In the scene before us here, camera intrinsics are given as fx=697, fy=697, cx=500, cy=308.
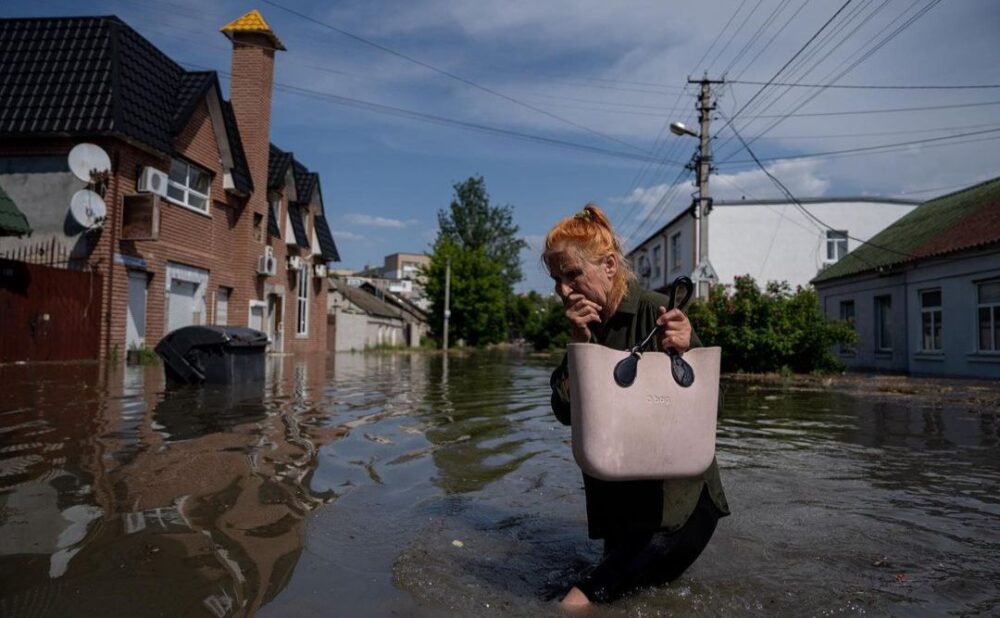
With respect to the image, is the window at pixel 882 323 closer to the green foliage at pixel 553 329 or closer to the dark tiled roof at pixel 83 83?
the dark tiled roof at pixel 83 83

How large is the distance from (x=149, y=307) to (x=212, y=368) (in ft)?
25.2

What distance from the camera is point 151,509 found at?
11.8 feet

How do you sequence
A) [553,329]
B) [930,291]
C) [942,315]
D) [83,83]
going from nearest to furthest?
[83,83], [942,315], [930,291], [553,329]

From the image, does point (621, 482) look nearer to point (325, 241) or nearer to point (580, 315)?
→ point (580, 315)

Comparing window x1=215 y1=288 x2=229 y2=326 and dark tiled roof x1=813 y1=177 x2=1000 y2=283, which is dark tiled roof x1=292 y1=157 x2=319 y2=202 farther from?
dark tiled roof x1=813 y1=177 x2=1000 y2=283

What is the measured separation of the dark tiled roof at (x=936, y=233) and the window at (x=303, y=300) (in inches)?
814

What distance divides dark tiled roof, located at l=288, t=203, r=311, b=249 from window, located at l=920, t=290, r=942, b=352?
22.1 m

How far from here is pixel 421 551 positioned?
313 cm

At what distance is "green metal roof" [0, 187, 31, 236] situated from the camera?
43.1ft

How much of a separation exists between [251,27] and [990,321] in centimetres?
2283

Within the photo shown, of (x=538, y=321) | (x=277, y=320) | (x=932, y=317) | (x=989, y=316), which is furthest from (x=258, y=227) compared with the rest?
(x=538, y=321)

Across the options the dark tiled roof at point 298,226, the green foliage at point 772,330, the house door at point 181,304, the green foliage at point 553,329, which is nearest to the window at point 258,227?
the dark tiled roof at point 298,226

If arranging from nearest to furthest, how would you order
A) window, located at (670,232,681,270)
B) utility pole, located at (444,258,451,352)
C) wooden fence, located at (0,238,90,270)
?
wooden fence, located at (0,238,90,270), window, located at (670,232,681,270), utility pole, located at (444,258,451,352)

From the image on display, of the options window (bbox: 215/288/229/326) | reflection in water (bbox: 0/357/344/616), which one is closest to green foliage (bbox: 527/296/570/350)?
window (bbox: 215/288/229/326)
